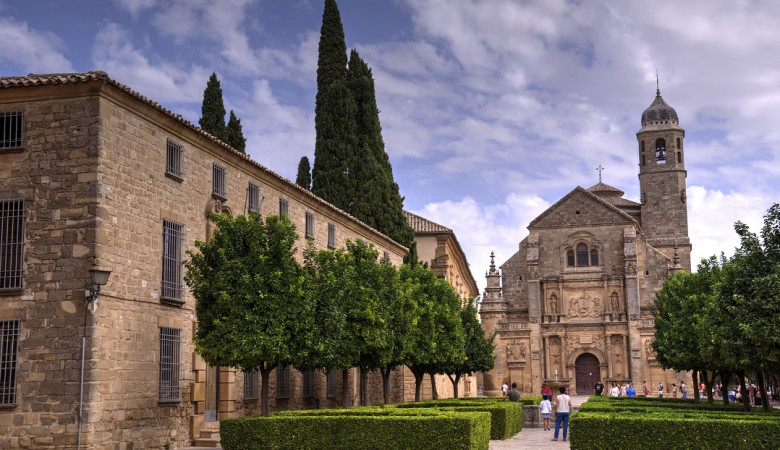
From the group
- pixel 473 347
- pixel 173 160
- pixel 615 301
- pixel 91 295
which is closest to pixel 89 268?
pixel 91 295

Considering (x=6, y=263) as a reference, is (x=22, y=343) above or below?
below

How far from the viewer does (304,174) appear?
170 feet

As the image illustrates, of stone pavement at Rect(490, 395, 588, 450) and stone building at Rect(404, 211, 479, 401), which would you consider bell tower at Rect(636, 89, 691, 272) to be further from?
stone pavement at Rect(490, 395, 588, 450)

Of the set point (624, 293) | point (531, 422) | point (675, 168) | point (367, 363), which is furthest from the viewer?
point (675, 168)

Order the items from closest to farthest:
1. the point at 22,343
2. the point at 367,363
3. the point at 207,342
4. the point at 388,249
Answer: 1. the point at 22,343
2. the point at 207,342
3. the point at 367,363
4. the point at 388,249

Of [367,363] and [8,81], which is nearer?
[8,81]

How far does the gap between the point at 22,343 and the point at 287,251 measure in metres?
6.16

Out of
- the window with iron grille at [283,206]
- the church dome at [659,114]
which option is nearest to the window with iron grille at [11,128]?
the window with iron grille at [283,206]

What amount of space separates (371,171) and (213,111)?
8.52m

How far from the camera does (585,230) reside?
230ft

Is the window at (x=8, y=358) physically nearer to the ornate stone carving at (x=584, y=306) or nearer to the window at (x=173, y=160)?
the window at (x=173, y=160)

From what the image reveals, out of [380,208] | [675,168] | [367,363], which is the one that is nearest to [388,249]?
[380,208]

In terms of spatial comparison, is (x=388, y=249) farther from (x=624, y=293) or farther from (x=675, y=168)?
(x=675, y=168)

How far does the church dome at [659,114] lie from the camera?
259 ft
